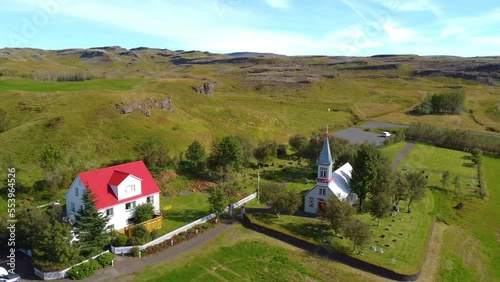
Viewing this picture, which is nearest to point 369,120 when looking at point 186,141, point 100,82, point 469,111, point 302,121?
point 302,121

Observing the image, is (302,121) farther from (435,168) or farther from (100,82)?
(100,82)

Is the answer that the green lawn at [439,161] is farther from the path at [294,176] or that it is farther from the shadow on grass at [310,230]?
the shadow on grass at [310,230]

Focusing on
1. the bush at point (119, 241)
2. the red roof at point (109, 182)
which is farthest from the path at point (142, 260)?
the red roof at point (109, 182)

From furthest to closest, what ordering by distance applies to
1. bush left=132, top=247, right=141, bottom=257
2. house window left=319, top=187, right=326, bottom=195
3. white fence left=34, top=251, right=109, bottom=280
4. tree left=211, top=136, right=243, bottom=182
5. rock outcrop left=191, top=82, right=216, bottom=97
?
rock outcrop left=191, top=82, right=216, bottom=97
tree left=211, top=136, right=243, bottom=182
house window left=319, top=187, right=326, bottom=195
bush left=132, top=247, right=141, bottom=257
white fence left=34, top=251, right=109, bottom=280

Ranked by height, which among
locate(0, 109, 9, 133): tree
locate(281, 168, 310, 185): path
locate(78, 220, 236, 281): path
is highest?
locate(0, 109, 9, 133): tree

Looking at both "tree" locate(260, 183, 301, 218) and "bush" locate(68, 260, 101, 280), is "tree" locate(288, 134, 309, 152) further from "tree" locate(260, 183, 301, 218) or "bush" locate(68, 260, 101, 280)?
"bush" locate(68, 260, 101, 280)

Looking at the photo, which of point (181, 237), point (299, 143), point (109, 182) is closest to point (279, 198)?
point (181, 237)

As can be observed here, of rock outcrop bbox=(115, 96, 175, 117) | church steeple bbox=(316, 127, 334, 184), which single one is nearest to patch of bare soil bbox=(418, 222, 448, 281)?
church steeple bbox=(316, 127, 334, 184)

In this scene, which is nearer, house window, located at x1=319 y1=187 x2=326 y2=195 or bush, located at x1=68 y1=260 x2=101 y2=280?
bush, located at x1=68 y1=260 x2=101 y2=280
